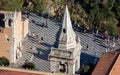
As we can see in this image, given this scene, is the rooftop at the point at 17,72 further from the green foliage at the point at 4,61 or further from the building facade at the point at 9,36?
the building facade at the point at 9,36

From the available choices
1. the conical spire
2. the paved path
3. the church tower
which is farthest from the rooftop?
the paved path

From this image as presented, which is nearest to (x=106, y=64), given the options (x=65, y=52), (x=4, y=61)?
(x=65, y=52)

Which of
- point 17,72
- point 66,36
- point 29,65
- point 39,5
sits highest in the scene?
point 39,5

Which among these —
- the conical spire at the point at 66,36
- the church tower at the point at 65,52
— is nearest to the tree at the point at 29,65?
the church tower at the point at 65,52

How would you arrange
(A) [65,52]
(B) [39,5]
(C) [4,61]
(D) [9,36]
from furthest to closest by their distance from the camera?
(B) [39,5] → (D) [9,36] → (C) [4,61] → (A) [65,52]

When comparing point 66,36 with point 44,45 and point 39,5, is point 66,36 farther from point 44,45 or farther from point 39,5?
point 39,5

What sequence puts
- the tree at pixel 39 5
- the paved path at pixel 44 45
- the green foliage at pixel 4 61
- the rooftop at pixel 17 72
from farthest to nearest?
the tree at pixel 39 5
the paved path at pixel 44 45
the green foliage at pixel 4 61
the rooftop at pixel 17 72

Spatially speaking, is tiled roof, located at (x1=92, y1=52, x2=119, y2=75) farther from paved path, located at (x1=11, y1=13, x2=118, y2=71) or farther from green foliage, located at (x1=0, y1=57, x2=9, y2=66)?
green foliage, located at (x1=0, y1=57, x2=9, y2=66)
